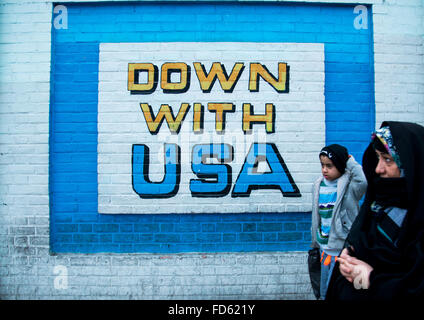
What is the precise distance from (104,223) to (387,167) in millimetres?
3455

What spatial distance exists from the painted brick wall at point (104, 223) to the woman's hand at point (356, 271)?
228cm

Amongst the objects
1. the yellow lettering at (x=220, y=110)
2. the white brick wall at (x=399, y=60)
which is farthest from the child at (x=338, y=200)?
the white brick wall at (x=399, y=60)

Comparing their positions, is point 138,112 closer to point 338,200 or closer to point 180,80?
point 180,80

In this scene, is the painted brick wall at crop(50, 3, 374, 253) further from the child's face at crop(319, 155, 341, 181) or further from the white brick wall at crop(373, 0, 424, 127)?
the child's face at crop(319, 155, 341, 181)

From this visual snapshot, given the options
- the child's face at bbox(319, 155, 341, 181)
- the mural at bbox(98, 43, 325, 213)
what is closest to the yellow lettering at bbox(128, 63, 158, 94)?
the mural at bbox(98, 43, 325, 213)

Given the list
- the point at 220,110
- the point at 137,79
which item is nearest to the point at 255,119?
the point at 220,110

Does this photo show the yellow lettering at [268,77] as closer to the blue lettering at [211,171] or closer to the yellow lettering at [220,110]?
the yellow lettering at [220,110]

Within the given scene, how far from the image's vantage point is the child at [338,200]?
2742mm

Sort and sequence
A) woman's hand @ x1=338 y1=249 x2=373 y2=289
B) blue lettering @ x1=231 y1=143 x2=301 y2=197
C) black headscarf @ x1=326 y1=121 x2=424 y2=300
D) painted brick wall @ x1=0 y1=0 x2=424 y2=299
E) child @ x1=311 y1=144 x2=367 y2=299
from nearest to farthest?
black headscarf @ x1=326 y1=121 x2=424 y2=300 < woman's hand @ x1=338 y1=249 x2=373 y2=289 < child @ x1=311 y1=144 x2=367 y2=299 < painted brick wall @ x1=0 y1=0 x2=424 y2=299 < blue lettering @ x1=231 y1=143 x2=301 y2=197

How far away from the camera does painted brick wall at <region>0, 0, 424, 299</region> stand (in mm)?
3799

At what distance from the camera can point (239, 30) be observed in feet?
13.2

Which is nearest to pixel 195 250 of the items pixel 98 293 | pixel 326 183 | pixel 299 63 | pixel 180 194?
pixel 180 194

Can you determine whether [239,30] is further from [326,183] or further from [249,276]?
[249,276]

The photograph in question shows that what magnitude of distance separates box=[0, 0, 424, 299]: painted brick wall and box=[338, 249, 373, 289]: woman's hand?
7.49 ft
